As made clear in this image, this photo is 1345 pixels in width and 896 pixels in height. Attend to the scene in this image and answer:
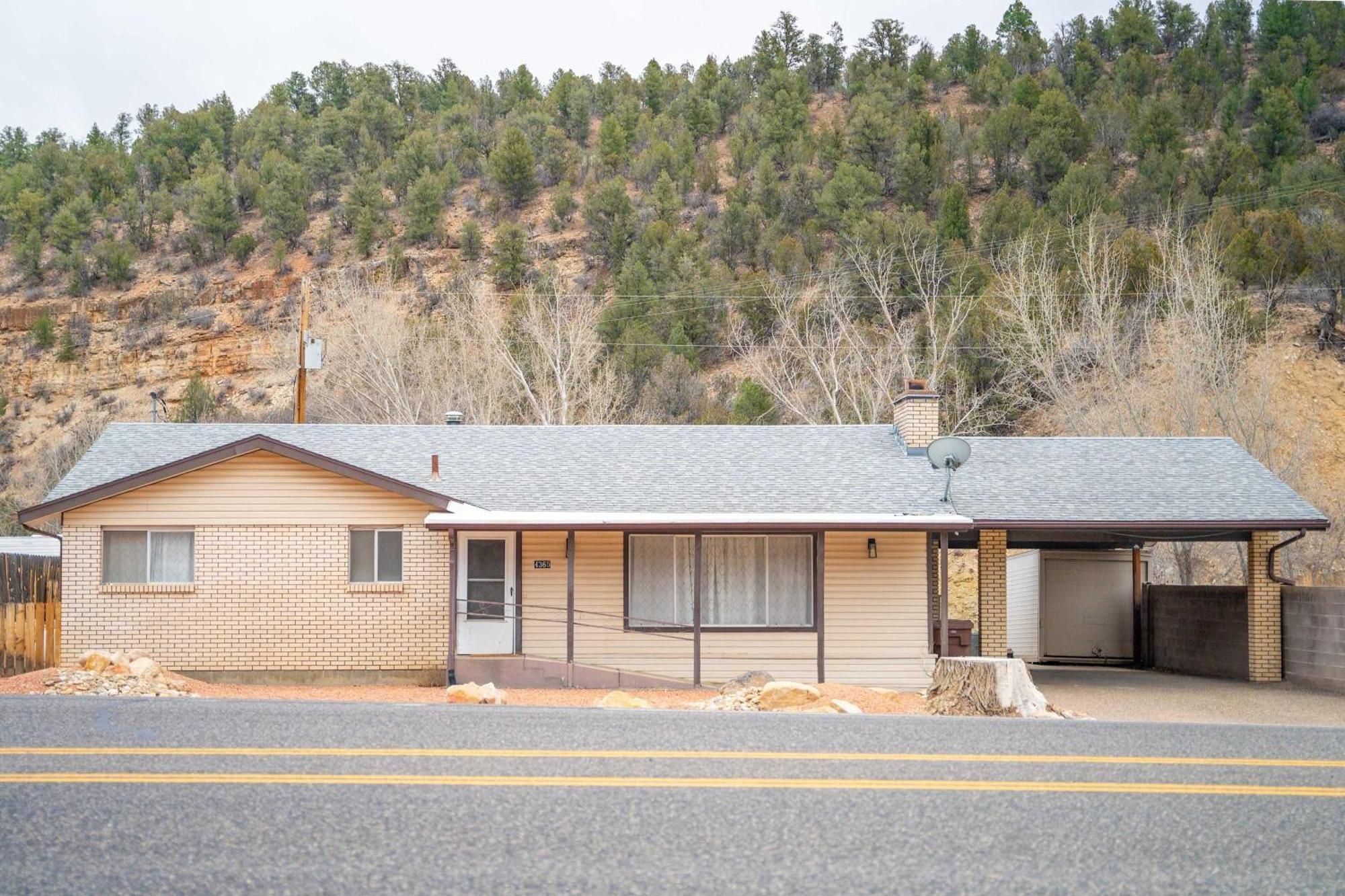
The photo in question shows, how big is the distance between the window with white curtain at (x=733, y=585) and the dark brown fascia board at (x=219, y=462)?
10.9 feet

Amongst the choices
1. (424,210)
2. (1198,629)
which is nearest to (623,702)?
(1198,629)

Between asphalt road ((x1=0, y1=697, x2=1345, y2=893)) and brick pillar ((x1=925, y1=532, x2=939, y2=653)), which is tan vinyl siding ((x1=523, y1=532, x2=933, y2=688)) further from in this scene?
asphalt road ((x1=0, y1=697, x2=1345, y2=893))

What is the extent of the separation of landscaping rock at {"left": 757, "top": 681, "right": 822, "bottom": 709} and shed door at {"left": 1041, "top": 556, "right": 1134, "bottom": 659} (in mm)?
12630

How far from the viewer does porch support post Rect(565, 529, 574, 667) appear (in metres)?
17.9

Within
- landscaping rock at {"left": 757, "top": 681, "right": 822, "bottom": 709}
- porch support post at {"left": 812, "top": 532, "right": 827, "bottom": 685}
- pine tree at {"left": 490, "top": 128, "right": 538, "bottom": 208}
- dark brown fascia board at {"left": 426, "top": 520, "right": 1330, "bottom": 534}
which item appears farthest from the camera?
pine tree at {"left": 490, "top": 128, "right": 538, "bottom": 208}

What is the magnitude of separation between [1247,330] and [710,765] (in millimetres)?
32847

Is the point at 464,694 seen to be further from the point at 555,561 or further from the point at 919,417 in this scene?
the point at 919,417

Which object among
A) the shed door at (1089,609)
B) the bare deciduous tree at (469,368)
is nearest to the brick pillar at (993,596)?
the shed door at (1089,609)

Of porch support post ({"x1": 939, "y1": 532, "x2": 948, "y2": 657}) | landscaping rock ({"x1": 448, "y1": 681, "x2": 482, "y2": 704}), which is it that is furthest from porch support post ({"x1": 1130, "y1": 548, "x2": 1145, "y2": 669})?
landscaping rock ({"x1": 448, "y1": 681, "x2": 482, "y2": 704})

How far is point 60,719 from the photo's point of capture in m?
9.23

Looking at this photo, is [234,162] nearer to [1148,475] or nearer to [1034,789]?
[1148,475]

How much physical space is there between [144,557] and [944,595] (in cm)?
1124

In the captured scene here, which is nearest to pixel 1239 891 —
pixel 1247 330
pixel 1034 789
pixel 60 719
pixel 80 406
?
pixel 1034 789

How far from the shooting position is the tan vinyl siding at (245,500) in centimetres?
1872
